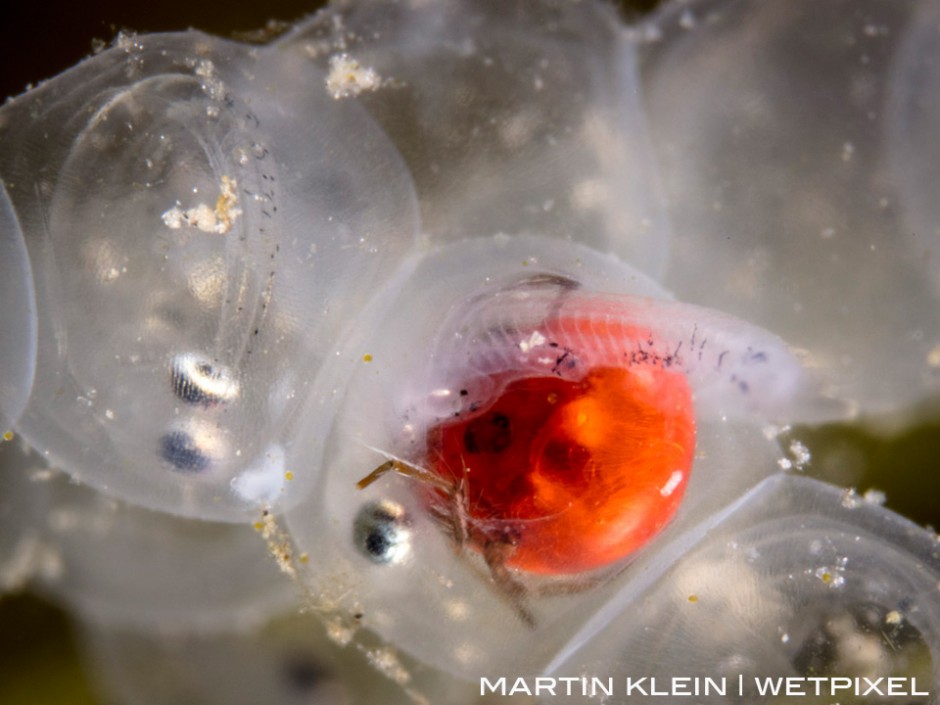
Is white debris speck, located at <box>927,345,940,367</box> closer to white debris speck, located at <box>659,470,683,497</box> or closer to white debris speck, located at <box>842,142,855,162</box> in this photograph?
white debris speck, located at <box>842,142,855,162</box>

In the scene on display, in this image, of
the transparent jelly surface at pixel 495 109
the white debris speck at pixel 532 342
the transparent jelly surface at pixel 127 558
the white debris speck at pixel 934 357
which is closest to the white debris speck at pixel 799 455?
the white debris speck at pixel 934 357

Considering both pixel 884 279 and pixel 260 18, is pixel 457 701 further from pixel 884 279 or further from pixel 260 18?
pixel 260 18

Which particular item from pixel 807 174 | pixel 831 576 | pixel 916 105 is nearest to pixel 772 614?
A: pixel 831 576

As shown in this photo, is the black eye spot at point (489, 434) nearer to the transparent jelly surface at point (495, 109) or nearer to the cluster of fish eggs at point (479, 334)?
the cluster of fish eggs at point (479, 334)

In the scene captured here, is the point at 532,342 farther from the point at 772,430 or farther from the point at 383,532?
the point at 772,430

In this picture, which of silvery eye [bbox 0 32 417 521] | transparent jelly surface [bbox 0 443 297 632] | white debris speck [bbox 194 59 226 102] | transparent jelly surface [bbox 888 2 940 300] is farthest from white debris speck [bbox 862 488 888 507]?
white debris speck [bbox 194 59 226 102]
